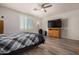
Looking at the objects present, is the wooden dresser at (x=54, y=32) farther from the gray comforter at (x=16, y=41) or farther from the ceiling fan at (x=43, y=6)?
the ceiling fan at (x=43, y=6)

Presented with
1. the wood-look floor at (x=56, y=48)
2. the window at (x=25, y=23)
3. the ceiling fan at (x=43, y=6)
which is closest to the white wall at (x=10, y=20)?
the window at (x=25, y=23)

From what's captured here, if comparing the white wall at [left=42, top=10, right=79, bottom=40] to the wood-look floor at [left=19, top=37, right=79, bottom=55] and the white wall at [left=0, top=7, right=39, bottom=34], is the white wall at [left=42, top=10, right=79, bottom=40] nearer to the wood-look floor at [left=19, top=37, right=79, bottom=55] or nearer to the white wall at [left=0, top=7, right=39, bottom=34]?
the wood-look floor at [left=19, top=37, right=79, bottom=55]

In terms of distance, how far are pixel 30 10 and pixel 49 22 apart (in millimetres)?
498

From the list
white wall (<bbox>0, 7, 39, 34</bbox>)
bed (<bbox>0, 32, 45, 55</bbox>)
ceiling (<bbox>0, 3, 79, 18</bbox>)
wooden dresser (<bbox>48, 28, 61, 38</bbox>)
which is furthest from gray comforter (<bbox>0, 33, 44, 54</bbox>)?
ceiling (<bbox>0, 3, 79, 18</bbox>)

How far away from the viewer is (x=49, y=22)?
2.33 metres

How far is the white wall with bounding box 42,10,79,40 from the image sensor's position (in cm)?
217

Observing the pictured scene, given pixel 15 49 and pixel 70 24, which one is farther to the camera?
pixel 70 24

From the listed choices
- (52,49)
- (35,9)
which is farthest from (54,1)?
(52,49)

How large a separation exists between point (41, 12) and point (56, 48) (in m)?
0.82

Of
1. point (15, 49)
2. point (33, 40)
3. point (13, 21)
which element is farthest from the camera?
point (33, 40)

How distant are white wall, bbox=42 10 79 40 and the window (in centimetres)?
30

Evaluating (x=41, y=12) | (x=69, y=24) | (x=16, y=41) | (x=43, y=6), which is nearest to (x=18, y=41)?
(x=16, y=41)

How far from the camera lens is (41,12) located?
220cm
